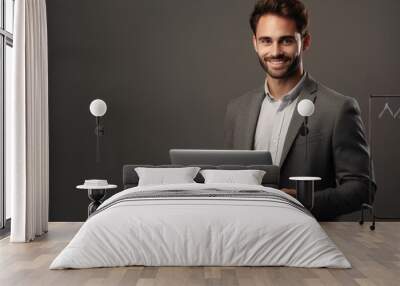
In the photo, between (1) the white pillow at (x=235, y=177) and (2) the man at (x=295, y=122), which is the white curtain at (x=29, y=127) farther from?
(2) the man at (x=295, y=122)

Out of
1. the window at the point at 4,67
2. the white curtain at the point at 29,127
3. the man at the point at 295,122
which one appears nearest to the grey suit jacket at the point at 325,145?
the man at the point at 295,122

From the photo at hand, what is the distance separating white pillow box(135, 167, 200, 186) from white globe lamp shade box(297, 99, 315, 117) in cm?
144

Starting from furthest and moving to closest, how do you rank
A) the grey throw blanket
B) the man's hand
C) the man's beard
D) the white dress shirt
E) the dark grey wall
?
the dark grey wall, the man's beard, the white dress shirt, the man's hand, the grey throw blanket

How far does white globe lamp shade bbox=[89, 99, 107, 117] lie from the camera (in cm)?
748

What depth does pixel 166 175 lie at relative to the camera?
7.18 meters

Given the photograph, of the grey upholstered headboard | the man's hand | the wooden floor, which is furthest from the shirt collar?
the wooden floor

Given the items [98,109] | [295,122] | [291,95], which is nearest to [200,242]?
[98,109]

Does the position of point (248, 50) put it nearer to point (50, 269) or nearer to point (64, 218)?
point (64, 218)

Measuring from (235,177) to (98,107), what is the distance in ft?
6.07

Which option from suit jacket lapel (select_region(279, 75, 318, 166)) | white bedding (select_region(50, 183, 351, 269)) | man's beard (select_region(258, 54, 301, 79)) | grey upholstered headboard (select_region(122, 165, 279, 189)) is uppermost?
man's beard (select_region(258, 54, 301, 79))

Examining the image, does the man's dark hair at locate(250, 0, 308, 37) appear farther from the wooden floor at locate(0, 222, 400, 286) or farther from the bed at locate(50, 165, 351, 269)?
the bed at locate(50, 165, 351, 269)

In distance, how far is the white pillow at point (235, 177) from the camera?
7.04 metres

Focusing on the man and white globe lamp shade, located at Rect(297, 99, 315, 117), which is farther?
the man

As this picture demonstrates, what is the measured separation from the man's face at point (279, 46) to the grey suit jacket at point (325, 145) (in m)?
0.29
